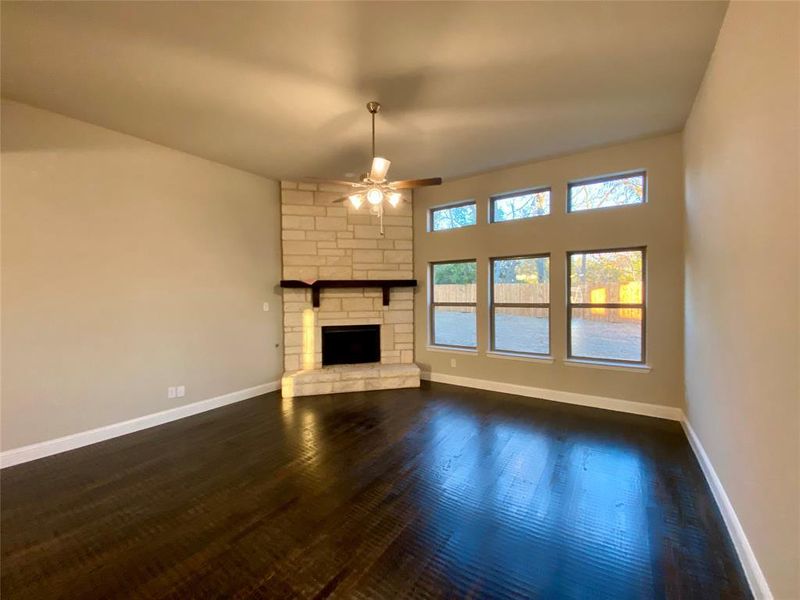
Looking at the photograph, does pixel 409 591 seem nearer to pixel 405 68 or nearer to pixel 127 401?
pixel 405 68

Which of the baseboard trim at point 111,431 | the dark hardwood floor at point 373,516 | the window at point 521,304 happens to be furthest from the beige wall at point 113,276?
the window at point 521,304

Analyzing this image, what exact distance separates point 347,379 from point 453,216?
3050 mm

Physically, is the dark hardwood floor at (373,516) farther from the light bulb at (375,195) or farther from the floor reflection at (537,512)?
the light bulb at (375,195)

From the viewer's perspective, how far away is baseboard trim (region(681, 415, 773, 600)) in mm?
1487

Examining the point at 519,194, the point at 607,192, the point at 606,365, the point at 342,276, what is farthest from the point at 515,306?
the point at 342,276

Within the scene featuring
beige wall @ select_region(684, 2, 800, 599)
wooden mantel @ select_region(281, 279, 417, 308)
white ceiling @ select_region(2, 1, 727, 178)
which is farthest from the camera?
wooden mantel @ select_region(281, 279, 417, 308)

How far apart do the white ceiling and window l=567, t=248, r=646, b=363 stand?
4.65 ft

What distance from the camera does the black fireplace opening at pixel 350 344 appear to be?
516 cm

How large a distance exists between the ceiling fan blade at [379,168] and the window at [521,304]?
98.0 inches

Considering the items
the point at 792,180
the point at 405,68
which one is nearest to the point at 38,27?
the point at 405,68

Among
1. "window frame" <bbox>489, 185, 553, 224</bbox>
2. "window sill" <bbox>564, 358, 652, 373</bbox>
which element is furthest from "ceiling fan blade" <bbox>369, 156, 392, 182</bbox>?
"window sill" <bbox>564, 358, 652, 373</bbox>

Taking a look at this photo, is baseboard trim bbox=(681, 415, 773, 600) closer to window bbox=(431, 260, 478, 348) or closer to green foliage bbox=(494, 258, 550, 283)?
green foliage bbox=(494, 258, 550, 283)

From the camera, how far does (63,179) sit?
2.96 metres

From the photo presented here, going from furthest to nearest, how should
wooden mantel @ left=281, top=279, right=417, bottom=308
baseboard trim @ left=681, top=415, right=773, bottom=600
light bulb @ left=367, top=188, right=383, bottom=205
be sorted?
wooden mantel @ left=281, top=279, right=417, bottom=308
light bulb @ left=367, top=188, right=383, bottom=205
baseboard trim @ left=681, top=415, right=773, bottom=600
